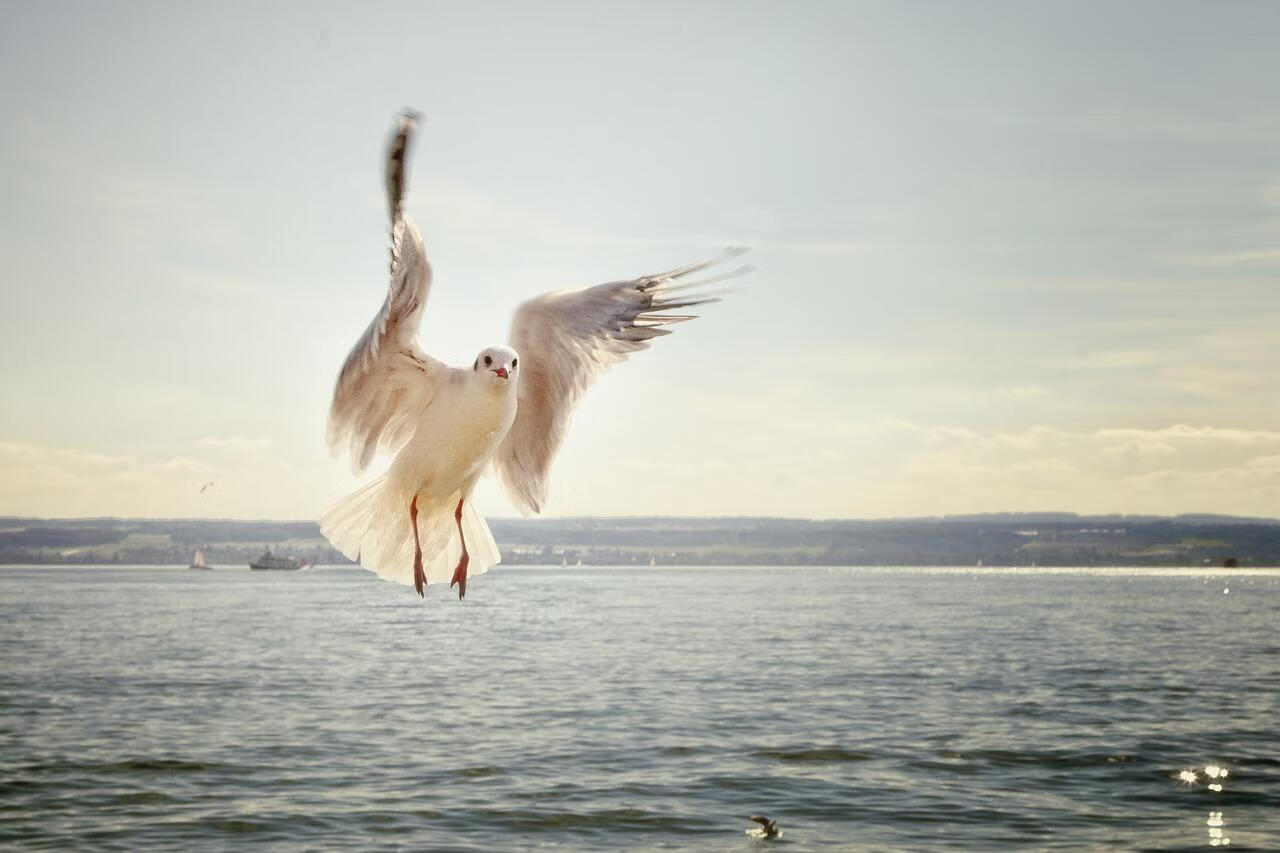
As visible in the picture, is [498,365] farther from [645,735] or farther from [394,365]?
[645,735]

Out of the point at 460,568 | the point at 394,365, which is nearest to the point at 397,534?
the point at 460,568

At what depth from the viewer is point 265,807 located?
34.9 meters

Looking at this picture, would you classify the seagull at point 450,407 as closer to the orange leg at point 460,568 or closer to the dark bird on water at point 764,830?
the orange leg at point 460,568

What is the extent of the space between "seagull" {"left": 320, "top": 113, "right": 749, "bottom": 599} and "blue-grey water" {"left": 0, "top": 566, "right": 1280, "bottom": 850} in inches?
947

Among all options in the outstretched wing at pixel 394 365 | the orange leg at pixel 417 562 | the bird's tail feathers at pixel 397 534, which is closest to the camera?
the outstretched wing at pixel 394 365

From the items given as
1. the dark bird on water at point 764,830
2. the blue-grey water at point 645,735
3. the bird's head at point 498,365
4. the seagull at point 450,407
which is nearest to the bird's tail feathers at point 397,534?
the seagull at point 450,407

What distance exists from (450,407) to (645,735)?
42933mm

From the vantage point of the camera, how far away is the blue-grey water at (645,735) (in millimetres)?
31125

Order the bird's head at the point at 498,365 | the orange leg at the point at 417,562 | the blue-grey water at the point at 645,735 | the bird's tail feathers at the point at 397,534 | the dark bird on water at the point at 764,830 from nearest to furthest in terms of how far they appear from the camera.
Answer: the orange leg at the point at 417,562 → the bird's head at the point at 498,365 → the bird's tail feathers at the point at 397,534 → the dark bird on water at the point at 764,830 → the blue-grey water at the point at 645,735

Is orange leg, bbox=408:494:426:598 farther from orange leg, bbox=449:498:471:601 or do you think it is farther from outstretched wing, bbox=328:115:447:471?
outstretched wing, bbox=328:115:447:471

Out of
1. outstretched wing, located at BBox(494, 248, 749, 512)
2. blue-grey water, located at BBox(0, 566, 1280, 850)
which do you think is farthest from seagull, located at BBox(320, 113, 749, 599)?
blue-grey water, located at BBox(0, 566, 1280, 850)

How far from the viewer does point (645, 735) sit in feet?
153

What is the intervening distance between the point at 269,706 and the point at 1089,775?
3726cm

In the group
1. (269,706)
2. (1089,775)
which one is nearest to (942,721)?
(1089,775)
